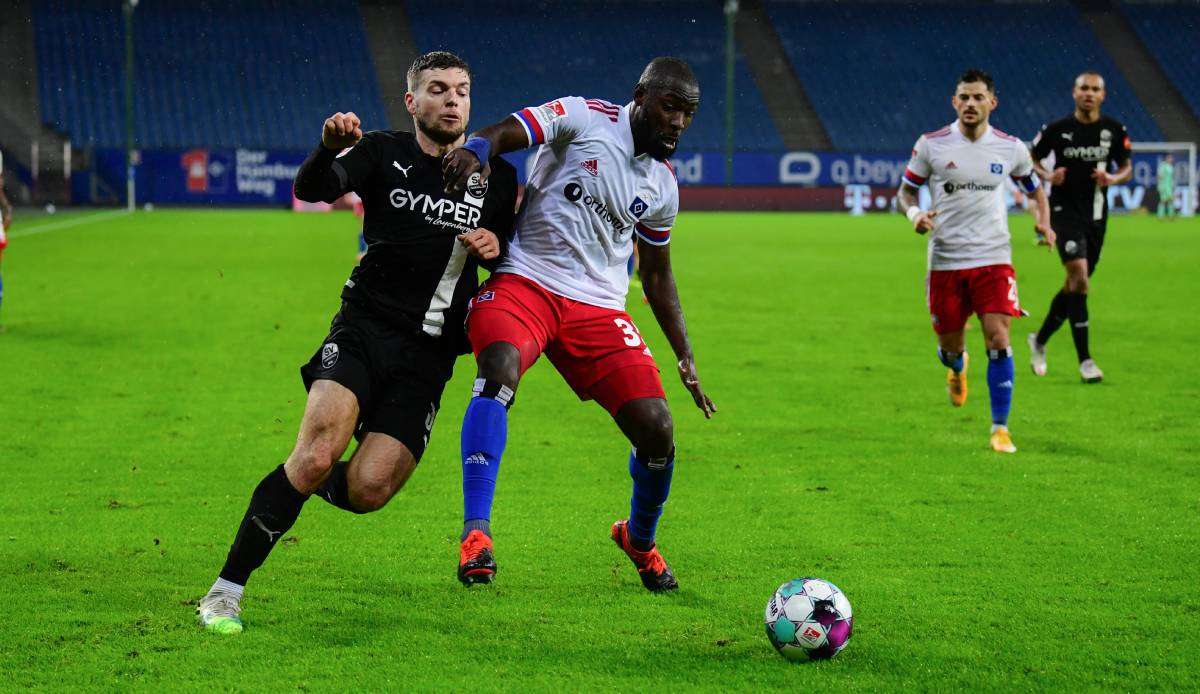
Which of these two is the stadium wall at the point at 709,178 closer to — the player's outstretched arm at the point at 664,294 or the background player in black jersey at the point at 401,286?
the player's outstretched arm at the point at 664,294

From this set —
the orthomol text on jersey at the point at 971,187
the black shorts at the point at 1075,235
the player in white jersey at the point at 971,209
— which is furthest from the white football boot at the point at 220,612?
the black shorts at the point at 1075,235

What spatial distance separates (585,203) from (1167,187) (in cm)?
3941

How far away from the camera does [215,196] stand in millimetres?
43438

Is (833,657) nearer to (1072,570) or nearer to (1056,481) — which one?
(1072,570)

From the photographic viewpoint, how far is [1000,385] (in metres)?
8.43

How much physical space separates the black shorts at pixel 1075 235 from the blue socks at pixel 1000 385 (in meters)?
3.48

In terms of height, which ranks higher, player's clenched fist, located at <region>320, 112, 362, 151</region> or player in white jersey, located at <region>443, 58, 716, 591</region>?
player's clenched fist, located at <region>320, 112, 362, 151</region>

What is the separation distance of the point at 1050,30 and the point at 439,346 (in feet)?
187

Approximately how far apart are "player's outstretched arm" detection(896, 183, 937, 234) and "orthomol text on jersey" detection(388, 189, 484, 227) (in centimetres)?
350

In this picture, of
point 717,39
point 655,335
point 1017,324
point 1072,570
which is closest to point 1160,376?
point 1017,324

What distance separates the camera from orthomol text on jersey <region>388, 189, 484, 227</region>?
5.16 metres

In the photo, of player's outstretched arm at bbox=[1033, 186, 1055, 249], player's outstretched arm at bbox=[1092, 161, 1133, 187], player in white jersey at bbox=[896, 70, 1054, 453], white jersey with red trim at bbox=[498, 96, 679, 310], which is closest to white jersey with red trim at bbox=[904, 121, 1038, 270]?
player in white jersey at bbox=[896, 70, 1054, 453]

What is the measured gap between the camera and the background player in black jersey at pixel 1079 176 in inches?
460

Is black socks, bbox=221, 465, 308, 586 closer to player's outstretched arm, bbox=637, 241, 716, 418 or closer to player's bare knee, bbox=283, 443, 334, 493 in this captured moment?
player's bare knee, bbox=283, 443, 334, 493
